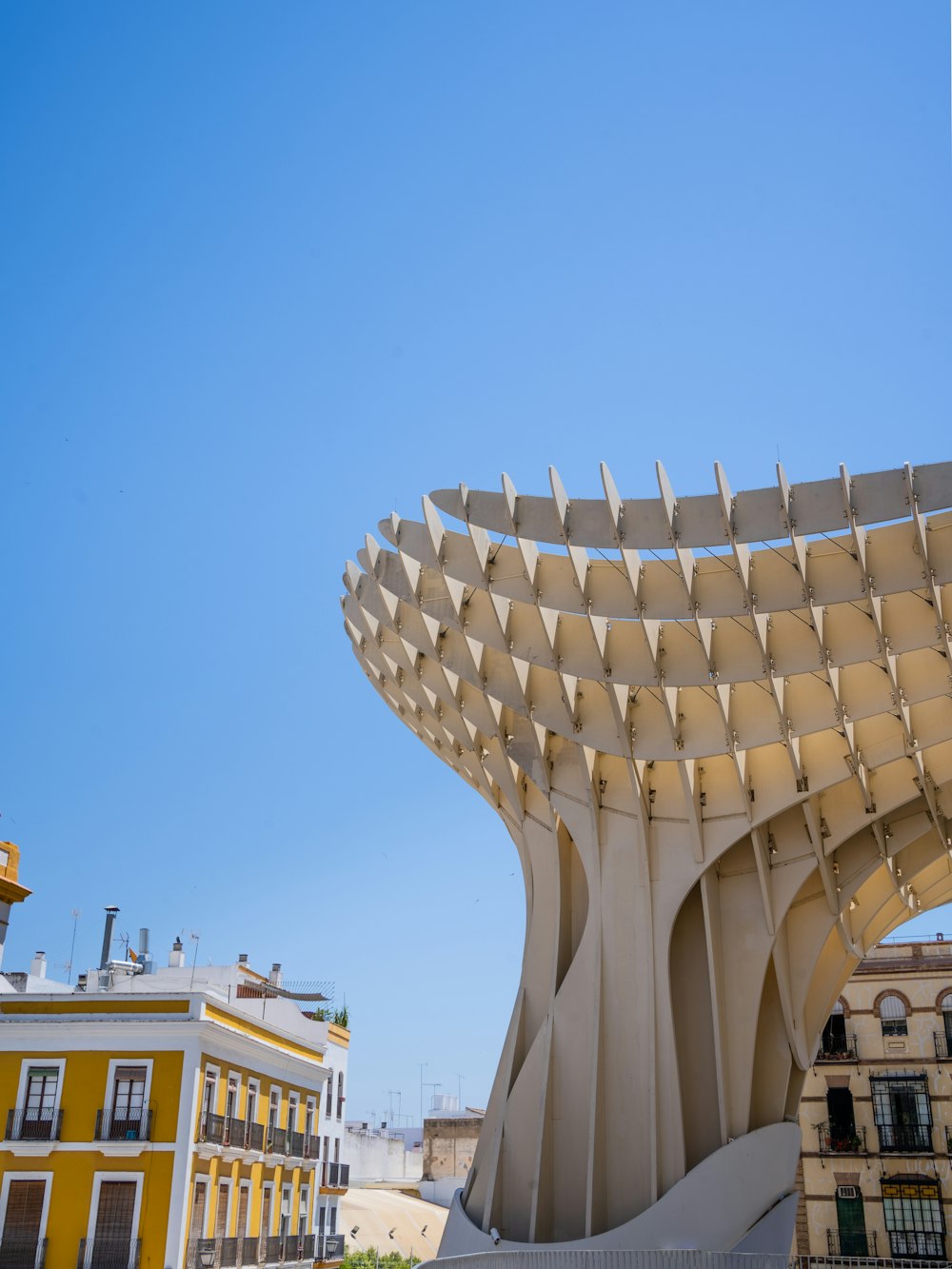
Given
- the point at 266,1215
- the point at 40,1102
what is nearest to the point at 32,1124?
the point at 40,1102

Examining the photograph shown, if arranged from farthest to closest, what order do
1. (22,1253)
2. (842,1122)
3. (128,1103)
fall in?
(842,1122) < (128,1103) < (22,1253)

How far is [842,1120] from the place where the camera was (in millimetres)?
46344

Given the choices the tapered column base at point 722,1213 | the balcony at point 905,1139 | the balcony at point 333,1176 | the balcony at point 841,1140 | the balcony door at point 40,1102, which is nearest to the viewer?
the tapered column base at point 722,1213

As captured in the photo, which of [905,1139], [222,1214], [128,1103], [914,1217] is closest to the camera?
[128,1103]

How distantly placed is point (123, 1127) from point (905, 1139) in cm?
2649

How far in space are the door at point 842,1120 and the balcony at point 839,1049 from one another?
108 centimetres

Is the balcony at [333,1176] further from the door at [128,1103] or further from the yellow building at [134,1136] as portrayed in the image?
the door at [128,1103]

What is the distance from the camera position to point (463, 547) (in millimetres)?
25031

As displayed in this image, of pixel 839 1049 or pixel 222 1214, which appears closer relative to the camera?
pixel 222 1214

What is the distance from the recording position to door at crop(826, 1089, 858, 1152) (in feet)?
150

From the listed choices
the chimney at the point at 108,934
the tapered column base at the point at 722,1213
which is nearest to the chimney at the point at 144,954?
the chimney at the point at 108,934

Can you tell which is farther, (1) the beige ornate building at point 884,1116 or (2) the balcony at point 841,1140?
(2) the balcony at point 841,1140

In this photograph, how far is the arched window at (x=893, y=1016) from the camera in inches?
1854

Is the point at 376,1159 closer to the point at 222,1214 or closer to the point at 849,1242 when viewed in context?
the point at 849,1242
